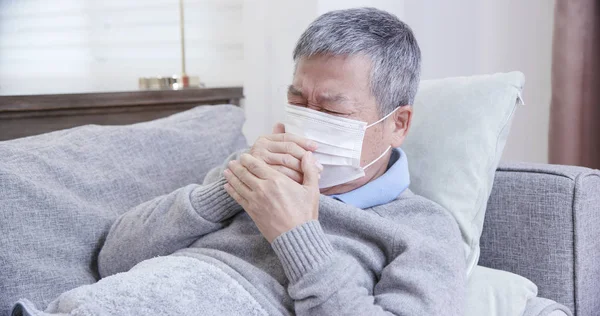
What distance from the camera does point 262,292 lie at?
1.16m

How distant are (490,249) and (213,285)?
2.26 feet

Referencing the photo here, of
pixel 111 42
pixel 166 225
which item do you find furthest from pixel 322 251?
pixel 111 42

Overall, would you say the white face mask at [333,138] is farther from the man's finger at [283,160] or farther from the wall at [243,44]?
the wall at [243,44]

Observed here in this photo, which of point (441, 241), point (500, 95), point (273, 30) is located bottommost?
point (441, 241)

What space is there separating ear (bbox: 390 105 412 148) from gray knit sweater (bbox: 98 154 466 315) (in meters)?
0.11

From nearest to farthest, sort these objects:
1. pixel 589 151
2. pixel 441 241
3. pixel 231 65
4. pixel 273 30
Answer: pixel 441 241 → pixel 589 151 → pixel 273 30 → pixel 231 65

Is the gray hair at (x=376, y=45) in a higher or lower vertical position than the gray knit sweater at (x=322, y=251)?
higher

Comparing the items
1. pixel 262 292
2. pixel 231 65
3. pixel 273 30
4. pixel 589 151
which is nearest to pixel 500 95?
pixel 589 151

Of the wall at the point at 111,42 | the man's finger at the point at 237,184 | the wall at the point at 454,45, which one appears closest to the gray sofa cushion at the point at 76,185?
the man's finger at the point at 237,184

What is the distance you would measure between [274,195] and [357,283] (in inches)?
7.9

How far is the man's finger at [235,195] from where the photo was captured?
122 cm

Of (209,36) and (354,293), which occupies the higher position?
(209,36)

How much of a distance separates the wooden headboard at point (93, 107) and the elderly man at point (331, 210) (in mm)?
488

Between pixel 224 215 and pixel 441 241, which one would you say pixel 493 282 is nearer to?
pixel 441 241
